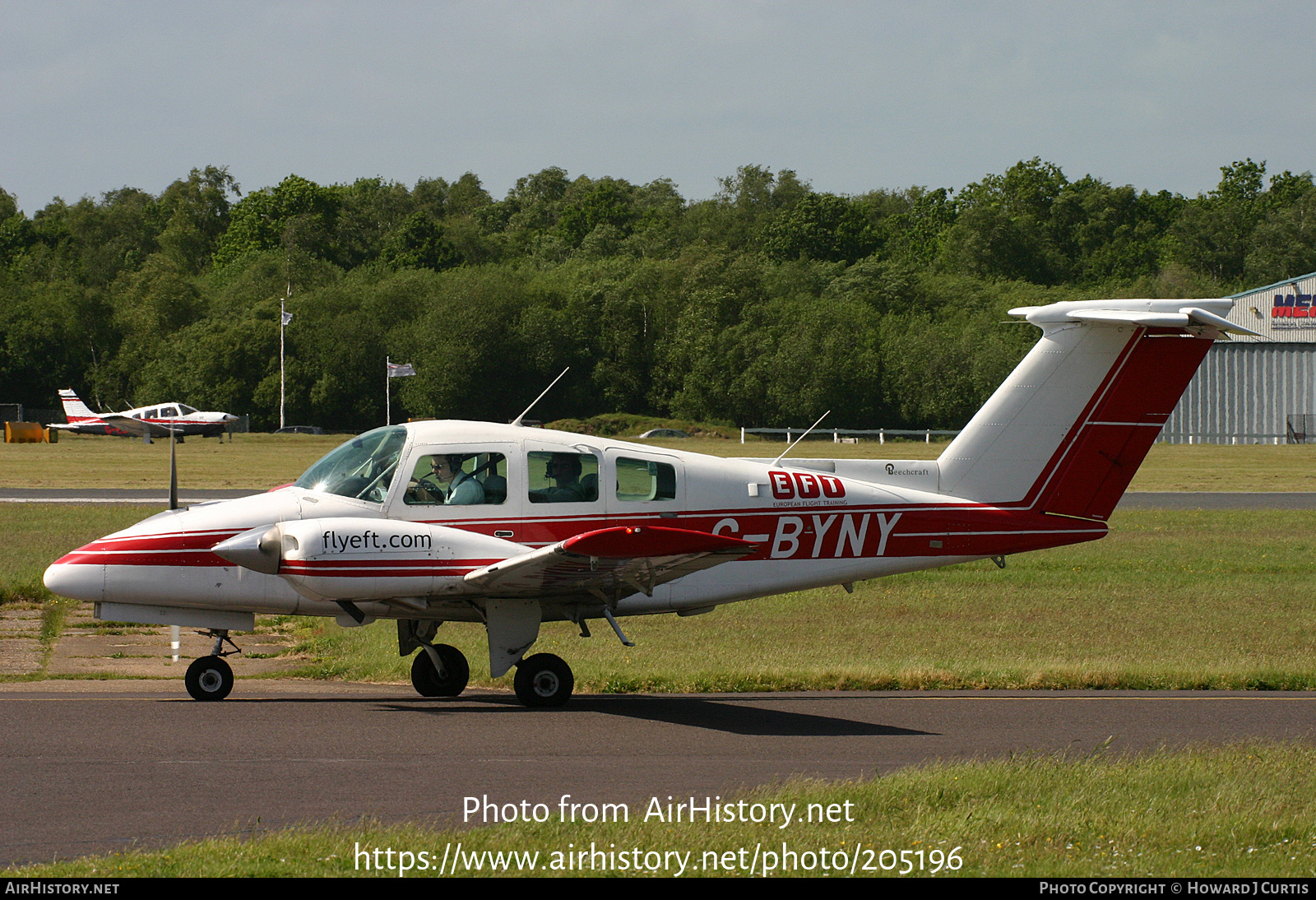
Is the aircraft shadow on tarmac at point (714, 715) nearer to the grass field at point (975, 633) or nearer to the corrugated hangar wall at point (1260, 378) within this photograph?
the grass field at point (975, 633)

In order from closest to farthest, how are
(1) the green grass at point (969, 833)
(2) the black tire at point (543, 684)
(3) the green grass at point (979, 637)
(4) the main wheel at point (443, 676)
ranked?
1. (1) the green grass at point (969, 833)
2. (2) the black tire at point (543, 684)
3. (4) the main wheel at point (443, 676)
4. (3) the green grass at point (979, 637)

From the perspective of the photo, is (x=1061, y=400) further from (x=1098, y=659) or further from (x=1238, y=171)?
(x=1238, y=171)

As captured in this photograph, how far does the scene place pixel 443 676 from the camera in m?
11.8

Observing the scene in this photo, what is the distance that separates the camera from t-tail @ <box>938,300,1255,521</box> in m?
12.6

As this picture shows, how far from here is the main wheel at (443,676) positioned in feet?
38.7

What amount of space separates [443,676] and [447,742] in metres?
2.32

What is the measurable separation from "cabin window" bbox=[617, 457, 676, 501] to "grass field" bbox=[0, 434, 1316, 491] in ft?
100

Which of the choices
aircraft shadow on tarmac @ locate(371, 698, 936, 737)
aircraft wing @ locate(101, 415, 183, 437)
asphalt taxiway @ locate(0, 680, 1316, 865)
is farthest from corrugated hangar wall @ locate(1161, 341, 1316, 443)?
aircraft shadow on tarmac @ locate(371, 698, 936, 737)

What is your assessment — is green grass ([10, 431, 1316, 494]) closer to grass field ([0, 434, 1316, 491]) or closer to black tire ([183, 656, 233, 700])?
grass field ([0, 434, 1316, 491])

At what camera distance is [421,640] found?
11719 mm

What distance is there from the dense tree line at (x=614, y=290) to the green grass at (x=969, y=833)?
2605 inches

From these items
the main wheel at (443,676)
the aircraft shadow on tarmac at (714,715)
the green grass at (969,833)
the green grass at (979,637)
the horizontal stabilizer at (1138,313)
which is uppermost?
the horizontal stabilizer at (1138,313)

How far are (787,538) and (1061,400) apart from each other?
10.3 ft

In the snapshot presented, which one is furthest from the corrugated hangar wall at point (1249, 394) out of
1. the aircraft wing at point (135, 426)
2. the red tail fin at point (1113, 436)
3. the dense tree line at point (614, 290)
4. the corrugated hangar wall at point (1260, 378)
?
the red tail fin at point (1113, 436)
